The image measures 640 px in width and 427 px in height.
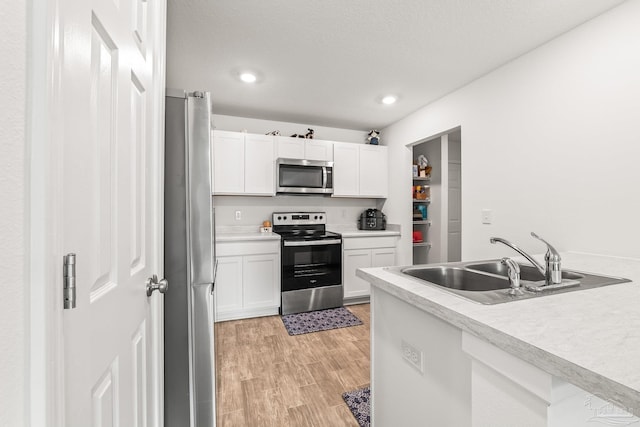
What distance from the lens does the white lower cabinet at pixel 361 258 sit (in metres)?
3.38

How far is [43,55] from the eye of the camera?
0.38 m

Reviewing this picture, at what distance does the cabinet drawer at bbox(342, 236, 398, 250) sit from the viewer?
339cm

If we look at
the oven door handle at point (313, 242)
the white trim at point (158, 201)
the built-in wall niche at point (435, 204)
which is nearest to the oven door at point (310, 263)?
the oven door handle at point (313, 242)

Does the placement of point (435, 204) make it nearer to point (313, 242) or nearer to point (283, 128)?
point (313, 242)

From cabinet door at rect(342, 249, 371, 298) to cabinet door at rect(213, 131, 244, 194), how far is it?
1.55 meters

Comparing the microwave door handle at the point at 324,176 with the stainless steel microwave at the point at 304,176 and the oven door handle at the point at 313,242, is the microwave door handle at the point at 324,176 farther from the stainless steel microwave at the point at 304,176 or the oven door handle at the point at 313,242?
the oven door handle at the point at 313,242

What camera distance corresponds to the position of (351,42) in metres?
2.00

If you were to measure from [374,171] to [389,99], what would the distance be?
3.49 ft

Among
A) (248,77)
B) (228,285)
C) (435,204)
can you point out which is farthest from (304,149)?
(435,204)

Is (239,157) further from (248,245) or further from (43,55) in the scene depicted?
(43,55)

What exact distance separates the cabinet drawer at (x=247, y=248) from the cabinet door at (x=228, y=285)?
0.21 ft

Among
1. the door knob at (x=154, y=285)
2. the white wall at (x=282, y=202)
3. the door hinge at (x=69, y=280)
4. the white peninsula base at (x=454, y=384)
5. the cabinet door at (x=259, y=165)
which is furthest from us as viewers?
the white wall at (x=282, y=202)

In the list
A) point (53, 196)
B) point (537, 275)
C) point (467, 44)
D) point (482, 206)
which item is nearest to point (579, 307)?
point (537, 275)

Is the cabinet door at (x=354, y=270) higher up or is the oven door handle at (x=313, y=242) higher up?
the oven door handle at (x=313, y=242)
